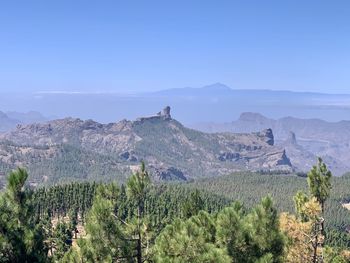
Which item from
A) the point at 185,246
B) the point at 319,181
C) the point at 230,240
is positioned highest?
the point at 319,181

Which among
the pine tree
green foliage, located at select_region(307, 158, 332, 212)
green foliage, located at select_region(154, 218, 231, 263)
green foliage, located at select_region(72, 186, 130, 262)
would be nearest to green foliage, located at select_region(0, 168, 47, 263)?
green foliage, located at select_region(72, 186, 130, 262)

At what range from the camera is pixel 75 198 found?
515ft

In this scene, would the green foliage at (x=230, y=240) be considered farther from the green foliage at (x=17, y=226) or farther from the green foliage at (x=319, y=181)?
the green foliage at (x=319, y=181)

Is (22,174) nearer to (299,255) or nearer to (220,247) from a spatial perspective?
(220,247)

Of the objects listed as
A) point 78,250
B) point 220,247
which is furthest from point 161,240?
point 78,250

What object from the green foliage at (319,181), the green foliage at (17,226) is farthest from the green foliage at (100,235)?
the green foliage at (319,181)

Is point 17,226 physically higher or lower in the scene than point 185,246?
higher

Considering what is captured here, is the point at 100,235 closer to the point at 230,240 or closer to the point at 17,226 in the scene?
the point at 17,226

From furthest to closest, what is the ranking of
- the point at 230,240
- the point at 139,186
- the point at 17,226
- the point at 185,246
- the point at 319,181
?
the point at 319,181
the point at 139,186
the point at 230,240
the point at 17,226
the point at 185,246

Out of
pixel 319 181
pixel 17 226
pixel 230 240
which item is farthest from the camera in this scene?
pixel 319 181

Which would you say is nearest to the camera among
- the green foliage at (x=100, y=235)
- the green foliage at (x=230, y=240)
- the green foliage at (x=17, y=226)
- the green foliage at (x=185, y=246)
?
the green foliage at (x=185, y=246)

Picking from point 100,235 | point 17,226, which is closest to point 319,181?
point 100,235

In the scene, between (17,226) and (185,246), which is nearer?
(185,246)

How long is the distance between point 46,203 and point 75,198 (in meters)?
10.1
